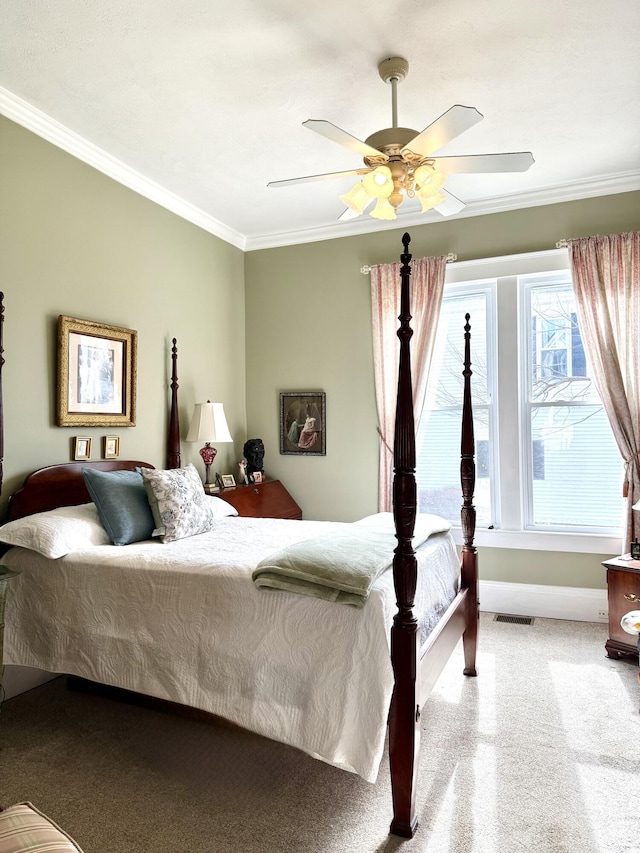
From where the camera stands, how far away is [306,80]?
2.77 m

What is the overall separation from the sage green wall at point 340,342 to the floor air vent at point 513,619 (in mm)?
267

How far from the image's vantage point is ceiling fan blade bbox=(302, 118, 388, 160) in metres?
2.22

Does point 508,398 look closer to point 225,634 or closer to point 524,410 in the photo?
point 524,410

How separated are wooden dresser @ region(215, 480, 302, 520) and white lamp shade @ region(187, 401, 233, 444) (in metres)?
0.41

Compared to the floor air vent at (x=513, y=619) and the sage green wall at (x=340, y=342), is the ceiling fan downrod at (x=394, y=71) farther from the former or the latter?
the floor air vent at (x=513, y=619)

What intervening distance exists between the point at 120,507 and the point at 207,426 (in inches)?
54.0

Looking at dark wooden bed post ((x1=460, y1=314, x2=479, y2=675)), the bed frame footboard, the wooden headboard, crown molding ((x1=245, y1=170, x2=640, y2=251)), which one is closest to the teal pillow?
the wooden headboard

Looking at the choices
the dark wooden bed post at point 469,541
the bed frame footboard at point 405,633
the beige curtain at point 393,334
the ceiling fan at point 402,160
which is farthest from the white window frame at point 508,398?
the bed frame footboard at point 405,633

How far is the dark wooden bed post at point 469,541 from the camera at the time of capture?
122 inches

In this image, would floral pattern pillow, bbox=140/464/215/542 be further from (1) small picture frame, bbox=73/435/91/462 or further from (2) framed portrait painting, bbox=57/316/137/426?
(2) framed portrait painting, bbox=57/316/137/426

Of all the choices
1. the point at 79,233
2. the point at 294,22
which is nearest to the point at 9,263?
the point at 79,233

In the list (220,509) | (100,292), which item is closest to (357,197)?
(100,292)

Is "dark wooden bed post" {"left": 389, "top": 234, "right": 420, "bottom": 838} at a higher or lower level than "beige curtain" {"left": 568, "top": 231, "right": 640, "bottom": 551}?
lower

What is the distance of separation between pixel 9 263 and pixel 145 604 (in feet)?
6.30
